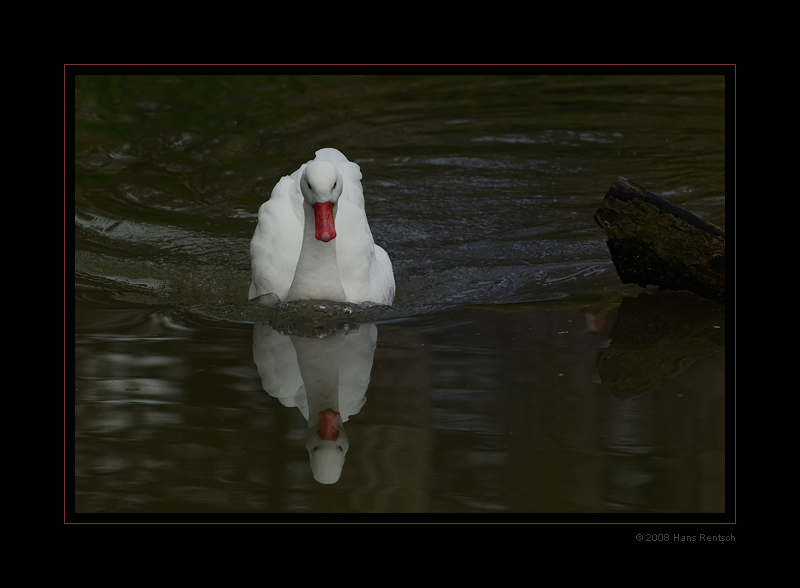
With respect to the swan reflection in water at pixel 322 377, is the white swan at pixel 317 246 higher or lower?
higher

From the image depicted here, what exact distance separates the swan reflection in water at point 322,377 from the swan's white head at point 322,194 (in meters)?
0.65

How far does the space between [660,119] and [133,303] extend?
746 cm

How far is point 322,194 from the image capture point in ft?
20.6

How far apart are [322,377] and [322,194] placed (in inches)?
48.4

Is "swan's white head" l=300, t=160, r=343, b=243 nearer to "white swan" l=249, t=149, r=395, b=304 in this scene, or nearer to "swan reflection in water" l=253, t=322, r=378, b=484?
"white swan" l=249, t=149, r=395, b=304

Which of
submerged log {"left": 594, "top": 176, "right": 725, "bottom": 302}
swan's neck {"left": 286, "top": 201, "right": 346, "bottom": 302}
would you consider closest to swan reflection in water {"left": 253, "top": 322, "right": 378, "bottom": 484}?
swan's neck {"left": 286, "top": 201, "right": 346, "bottom": 302}

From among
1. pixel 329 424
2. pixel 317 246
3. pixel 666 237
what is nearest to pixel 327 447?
pixel 329 424

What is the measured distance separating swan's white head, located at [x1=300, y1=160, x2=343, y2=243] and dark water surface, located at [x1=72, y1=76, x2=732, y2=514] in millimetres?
603

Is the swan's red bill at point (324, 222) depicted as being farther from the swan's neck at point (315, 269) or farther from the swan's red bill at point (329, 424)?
the swan's red bill at point (329, 424)

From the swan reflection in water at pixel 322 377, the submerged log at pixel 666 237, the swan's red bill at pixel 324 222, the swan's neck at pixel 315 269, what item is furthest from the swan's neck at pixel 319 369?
the submerged log at pixel 666 237

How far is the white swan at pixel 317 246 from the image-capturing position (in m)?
6.30

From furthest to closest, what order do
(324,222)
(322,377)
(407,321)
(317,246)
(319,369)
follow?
(407,321) → (317,246) → (324,222) → (319,369) → (322,377)

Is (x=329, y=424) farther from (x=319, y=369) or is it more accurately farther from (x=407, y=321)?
(x=407, y=321)
